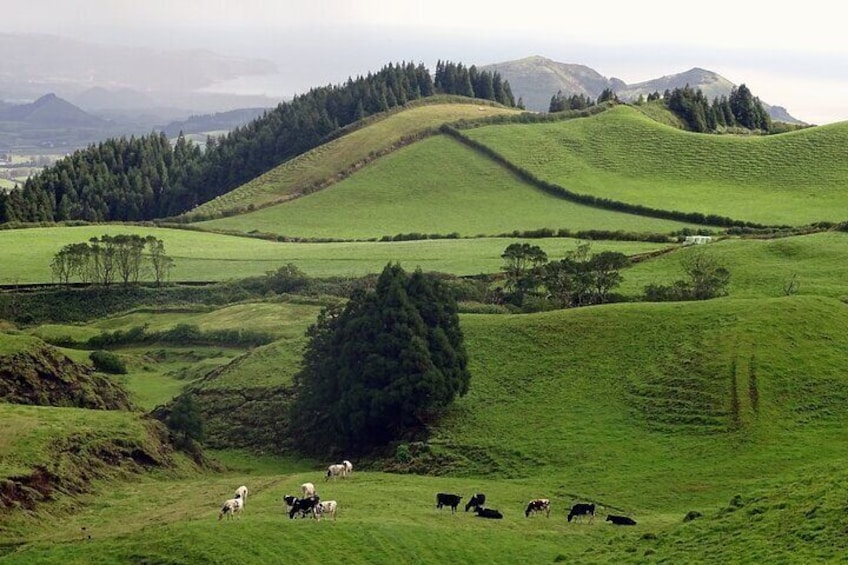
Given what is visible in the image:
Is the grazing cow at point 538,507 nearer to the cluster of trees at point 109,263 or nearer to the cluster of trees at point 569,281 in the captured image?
the cluster of trees at point 569,281

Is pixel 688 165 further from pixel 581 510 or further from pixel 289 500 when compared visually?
pixel 289 500

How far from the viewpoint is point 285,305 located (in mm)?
91500

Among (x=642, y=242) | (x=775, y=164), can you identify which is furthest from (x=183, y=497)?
(x=775, y=164)

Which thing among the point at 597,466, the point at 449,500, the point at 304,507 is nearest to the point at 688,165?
the point at 597,466

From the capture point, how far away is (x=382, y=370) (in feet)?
200

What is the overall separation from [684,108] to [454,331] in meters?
137

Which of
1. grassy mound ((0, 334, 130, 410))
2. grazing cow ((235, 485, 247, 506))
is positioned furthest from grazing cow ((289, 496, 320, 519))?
grassy mound ((0, 334, 130, 410))

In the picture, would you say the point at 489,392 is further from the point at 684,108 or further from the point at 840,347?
the point at 684,108

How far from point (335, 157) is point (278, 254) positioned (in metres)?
53.5

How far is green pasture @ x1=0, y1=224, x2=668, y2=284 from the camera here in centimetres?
10562

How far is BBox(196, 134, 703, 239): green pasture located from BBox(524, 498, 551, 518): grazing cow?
257ft

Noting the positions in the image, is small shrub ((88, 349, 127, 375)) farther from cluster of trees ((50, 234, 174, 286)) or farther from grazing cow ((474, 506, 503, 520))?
grazing cow ((474, 506, 503, 520))

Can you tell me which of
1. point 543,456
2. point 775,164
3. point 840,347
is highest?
point 775,164

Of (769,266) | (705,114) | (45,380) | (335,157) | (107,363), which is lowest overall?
(107,363)
